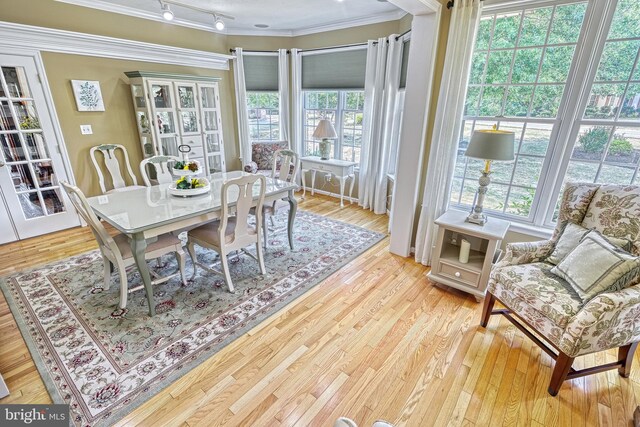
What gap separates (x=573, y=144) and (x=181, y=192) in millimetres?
3278

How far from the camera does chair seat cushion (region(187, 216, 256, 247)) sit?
8.09 feet

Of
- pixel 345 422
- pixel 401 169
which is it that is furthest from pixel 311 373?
pixel 401 169

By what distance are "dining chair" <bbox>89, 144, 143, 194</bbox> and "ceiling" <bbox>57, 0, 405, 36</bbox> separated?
63.9 inches

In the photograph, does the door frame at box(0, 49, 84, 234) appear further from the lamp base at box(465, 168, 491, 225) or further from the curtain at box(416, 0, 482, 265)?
the lamp base at box(465, 168, 491, 225)

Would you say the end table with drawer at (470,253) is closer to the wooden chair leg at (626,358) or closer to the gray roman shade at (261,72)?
the wooden chair leg at (626,358)

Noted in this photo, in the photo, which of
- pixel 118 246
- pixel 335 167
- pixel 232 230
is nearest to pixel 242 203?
pixel 232 230

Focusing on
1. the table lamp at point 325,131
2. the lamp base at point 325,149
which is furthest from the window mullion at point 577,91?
the lamp base at point 325,149

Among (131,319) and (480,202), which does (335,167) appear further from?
(131,319)

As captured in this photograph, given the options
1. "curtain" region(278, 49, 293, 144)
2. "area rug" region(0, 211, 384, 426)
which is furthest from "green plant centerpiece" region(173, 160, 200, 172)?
"curtain" region(278, 49, 293, 144)

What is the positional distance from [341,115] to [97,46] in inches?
131

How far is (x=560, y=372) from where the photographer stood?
161cm

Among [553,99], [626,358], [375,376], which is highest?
[553,99]

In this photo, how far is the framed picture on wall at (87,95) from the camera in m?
3.49

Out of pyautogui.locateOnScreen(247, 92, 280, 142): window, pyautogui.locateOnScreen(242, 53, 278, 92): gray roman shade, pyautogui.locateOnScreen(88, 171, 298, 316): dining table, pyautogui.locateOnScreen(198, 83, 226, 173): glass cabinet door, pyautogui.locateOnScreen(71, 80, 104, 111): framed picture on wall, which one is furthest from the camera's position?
pyautogui.locateOnScreen(247, 92, 280, 142): window
